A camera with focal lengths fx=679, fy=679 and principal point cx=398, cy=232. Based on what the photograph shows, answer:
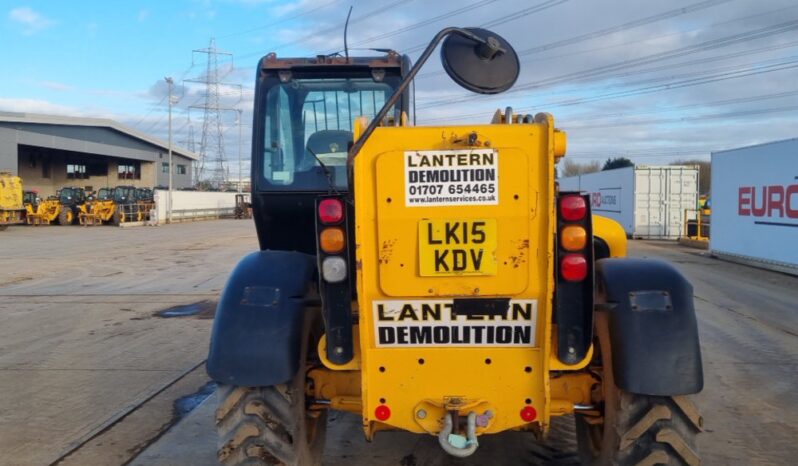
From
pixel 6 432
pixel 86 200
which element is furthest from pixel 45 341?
pixel 86 200

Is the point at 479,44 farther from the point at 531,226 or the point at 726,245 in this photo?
the point at 726,245

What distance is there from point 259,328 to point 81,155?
6096 cm

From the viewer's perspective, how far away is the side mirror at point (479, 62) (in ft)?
9.96

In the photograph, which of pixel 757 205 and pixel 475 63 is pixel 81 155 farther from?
pixel 475 63

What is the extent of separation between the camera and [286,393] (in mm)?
3568

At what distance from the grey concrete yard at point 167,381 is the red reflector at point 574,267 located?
2038 millimetres

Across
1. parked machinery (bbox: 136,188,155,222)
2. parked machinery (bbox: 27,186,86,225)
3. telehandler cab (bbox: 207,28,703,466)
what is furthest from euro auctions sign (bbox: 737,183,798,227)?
parked machinery (bbox: 27,186,86,225)

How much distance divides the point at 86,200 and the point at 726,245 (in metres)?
35.6

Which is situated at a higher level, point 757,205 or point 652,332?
point 757,205

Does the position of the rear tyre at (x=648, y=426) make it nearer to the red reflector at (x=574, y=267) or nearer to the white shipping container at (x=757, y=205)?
the red reflector at (x=574, y=267)

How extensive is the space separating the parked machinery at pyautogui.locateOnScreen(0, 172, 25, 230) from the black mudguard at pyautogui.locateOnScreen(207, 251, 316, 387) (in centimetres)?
3606

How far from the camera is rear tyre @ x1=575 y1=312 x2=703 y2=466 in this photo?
131 inches

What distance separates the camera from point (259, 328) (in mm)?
3490

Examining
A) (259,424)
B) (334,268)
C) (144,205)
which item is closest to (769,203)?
(334,268)
